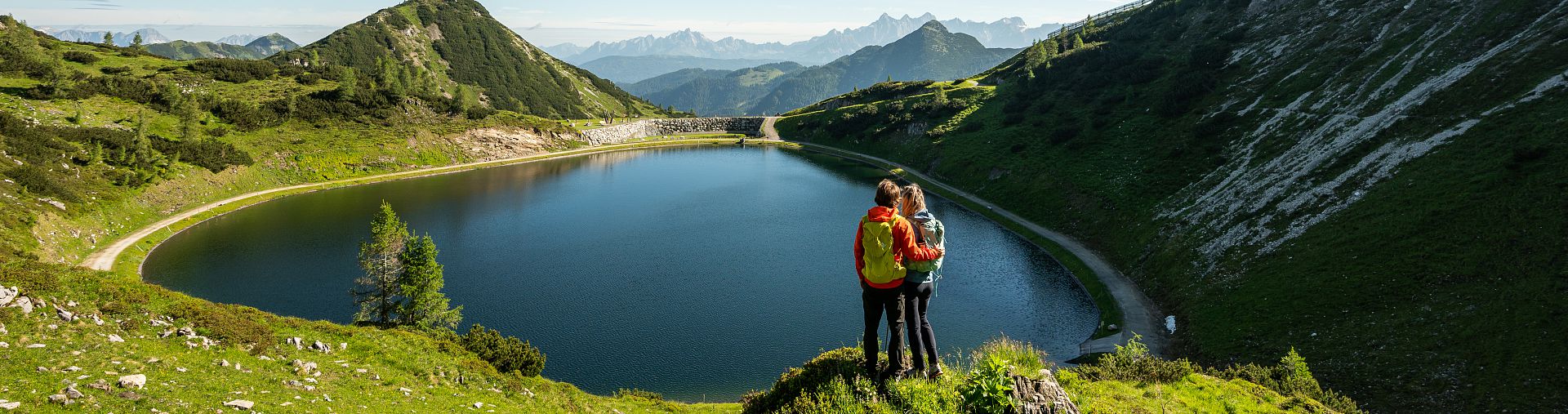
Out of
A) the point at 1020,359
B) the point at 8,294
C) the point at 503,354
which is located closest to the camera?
the point at 1020,359

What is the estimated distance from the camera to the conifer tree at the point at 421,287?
1297 inches

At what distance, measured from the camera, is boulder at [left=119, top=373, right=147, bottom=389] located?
1541cm

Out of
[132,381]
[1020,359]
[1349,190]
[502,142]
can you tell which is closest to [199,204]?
[502,142]

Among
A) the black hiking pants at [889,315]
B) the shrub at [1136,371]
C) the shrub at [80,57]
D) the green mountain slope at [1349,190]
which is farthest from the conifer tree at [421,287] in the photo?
the shrub at [80,57]

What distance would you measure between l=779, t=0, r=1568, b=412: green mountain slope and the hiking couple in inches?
1031

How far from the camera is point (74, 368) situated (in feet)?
51.9

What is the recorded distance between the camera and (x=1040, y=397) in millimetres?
12188

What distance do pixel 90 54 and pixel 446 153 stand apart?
55.3 m

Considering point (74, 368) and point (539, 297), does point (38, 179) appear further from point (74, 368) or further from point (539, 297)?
point (74, 368)

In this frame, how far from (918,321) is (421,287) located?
97.5 feet

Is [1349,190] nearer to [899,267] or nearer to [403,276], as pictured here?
[899,267]

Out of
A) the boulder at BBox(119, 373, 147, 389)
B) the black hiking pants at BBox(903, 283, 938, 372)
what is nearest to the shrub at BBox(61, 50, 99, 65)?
the boulder at BBox(119, 373, 147, 389)

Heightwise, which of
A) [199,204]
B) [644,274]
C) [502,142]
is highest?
[502,142]

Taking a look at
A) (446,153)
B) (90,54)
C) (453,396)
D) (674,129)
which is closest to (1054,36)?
(674,129)
